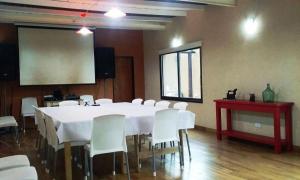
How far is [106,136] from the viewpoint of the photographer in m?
3.43

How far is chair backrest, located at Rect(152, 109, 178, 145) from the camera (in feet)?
12.3

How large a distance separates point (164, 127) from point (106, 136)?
84 centimetres

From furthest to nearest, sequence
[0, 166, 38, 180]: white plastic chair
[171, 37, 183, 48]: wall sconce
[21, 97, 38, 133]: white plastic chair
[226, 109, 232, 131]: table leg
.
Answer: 1. [171, 37, 183, 48]: wall sconce
2. [21, 97, 38, 133]: white plastic chair
3. [226, 109, 232, 131]: table leg
4. [0, 166, 38, 180]: white plastic chair

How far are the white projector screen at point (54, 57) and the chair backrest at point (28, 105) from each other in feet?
1.41

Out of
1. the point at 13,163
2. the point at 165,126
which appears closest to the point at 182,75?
the point at 165,126

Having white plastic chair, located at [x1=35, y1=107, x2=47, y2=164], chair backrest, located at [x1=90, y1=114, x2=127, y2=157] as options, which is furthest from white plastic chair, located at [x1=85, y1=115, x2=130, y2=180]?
white plastic chair, located at [x1=35, y1=107, x2=47, y2=164]

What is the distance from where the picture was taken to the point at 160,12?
22.4ft

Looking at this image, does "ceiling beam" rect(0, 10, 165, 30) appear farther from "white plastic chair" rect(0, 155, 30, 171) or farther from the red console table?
"white plastic chair" rect(0, 155, 30, 171)

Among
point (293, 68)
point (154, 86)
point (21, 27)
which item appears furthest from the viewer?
point (154, 86)

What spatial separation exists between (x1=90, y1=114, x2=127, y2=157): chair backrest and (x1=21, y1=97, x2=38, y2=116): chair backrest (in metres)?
4.78

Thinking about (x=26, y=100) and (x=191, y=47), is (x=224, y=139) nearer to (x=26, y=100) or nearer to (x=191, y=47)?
(x=191, y=47)

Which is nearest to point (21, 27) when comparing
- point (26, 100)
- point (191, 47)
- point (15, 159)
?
point (26, 100)

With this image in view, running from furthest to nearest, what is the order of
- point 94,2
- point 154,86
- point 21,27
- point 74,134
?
1. point 154,86
2. point 21,27
3. point 94,2
4. point 74,134

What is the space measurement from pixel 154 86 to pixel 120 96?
1.25 metres
